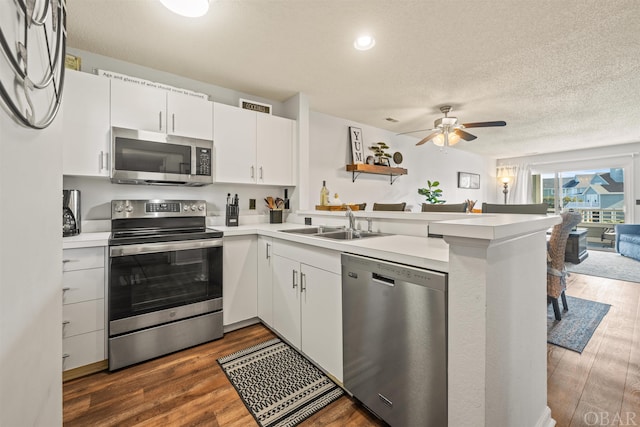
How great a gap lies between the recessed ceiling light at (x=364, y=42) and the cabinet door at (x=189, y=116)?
1447 millimetres

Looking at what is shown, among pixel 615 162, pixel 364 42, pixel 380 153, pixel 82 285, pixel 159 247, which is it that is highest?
pixel 364 42

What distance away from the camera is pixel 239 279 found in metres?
2.45

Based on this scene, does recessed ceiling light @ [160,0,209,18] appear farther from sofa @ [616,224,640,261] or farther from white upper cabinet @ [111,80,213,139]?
sofa @ [616,224,640,261]

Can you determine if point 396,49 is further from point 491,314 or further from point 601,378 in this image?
point 601,378

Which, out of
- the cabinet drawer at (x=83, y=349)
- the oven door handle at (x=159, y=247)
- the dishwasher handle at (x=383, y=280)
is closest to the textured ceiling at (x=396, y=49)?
the oven door handle at (x=159, y=247)

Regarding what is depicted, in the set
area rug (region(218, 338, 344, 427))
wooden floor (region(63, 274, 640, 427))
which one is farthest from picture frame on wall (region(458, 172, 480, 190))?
area rug (region(218, 338, 344, 427))

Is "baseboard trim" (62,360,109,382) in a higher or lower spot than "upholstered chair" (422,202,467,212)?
lower

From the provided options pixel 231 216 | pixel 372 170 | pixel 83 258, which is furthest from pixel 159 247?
pixel 372 170

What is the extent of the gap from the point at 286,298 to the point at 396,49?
2289 millimetres

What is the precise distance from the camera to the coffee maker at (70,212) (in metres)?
1.97

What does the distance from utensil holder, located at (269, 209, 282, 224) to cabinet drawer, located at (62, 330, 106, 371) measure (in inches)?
69.0

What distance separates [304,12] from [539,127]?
15.5ft

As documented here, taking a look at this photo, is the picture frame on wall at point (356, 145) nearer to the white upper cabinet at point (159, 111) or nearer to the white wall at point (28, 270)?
the white upper cabinet at point (159, 111)

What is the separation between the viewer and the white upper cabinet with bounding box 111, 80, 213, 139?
2.19 metres
